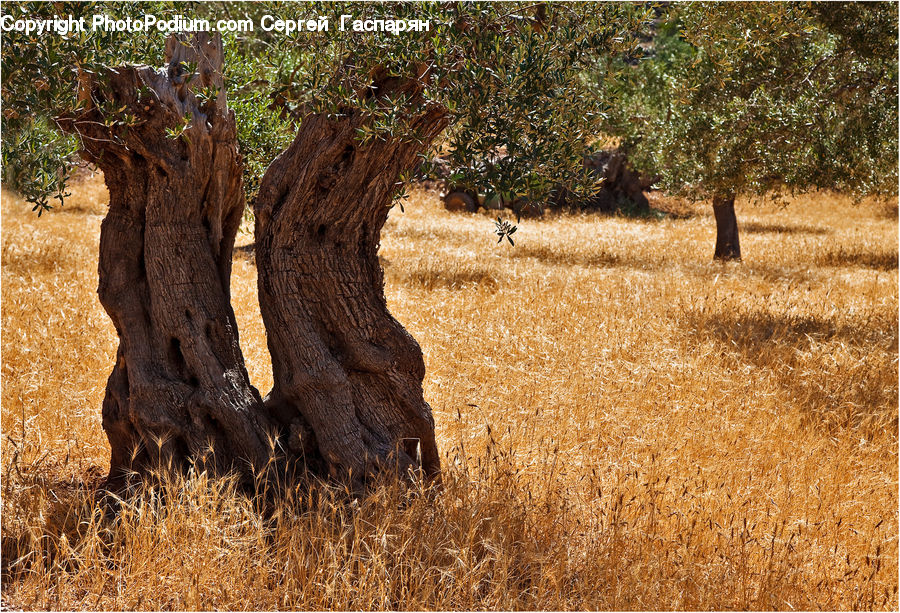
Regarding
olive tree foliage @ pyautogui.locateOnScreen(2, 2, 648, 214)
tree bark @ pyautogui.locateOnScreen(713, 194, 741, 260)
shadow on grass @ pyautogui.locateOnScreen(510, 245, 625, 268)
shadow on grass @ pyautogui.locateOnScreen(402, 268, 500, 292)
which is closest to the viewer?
olive tree foliage @ pyautogui.locateOnScreen(2, 2, 648, 214)

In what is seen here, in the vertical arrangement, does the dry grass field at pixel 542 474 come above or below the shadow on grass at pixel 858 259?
below

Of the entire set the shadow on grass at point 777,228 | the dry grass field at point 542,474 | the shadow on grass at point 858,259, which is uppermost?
the shadow on grass at point 777,228

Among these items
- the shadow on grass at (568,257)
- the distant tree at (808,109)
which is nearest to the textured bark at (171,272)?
the distant tree at (808,109)

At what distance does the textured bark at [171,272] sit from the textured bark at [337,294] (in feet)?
1.26

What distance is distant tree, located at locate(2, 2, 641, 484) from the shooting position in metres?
4.76

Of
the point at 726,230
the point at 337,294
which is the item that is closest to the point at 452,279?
the point at 337,294

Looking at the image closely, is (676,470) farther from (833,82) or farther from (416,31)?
(833,82)

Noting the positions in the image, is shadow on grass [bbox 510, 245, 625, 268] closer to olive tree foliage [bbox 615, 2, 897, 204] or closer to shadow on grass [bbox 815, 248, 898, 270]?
olive tree foliage [bbox 615, 2, 897, 204]

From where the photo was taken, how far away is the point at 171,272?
17.4 feet

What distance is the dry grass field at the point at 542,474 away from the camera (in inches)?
164

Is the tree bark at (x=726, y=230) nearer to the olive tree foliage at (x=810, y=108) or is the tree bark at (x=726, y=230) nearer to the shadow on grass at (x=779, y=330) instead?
the olive tree foliage at (x=810, y=108)

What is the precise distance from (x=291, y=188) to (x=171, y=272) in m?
1.06

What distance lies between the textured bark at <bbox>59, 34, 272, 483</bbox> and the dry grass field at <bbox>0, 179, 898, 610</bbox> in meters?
0.46

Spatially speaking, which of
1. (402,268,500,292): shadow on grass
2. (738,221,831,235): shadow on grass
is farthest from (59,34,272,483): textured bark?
(738,221,831,235): shadow on grass
